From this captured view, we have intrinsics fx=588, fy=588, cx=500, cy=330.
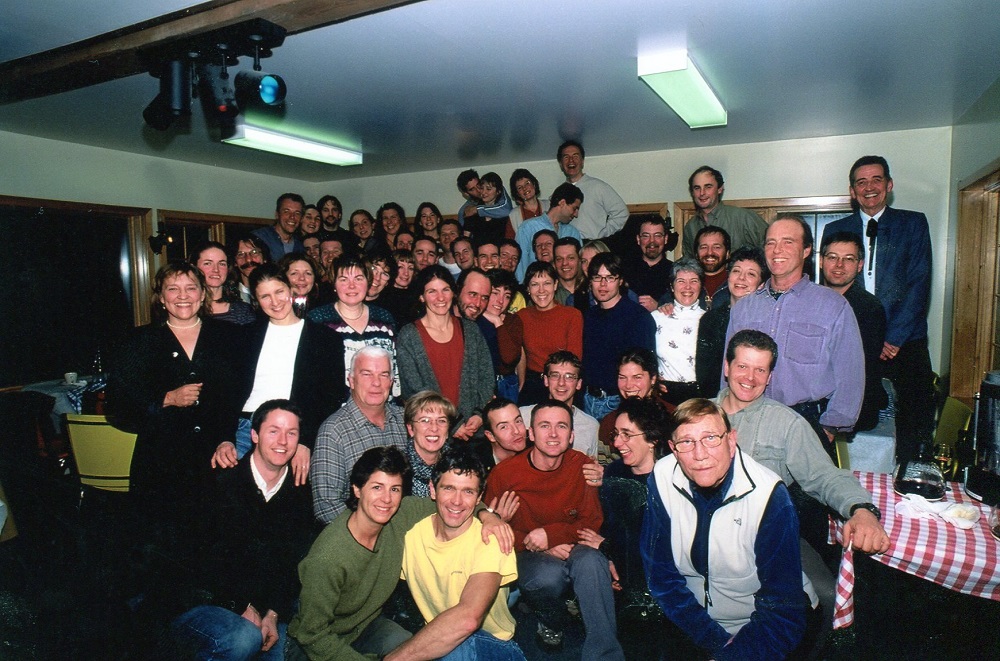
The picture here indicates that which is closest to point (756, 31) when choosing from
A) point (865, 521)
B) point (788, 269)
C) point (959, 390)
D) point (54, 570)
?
point (788, 269)

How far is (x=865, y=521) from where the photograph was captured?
1.97 m

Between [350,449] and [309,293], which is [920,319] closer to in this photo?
[350,449]

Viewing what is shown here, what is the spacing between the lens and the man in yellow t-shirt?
224 cm

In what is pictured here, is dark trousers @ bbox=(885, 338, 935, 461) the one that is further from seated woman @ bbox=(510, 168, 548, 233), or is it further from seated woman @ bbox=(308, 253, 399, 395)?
seated woman @ bbox=(308, 253, 399, 395)

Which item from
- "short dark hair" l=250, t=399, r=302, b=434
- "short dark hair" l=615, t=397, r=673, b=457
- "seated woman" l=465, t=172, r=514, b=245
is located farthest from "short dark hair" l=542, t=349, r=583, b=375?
"seated woman" l=465, t=172, r=514, b=245

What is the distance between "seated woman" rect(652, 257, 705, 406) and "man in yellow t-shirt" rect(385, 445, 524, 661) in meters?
1.54

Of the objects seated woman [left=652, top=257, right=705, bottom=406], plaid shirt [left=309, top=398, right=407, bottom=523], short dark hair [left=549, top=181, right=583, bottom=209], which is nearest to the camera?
plaid shirt [left=309, top=398, right=407, bottom=523]

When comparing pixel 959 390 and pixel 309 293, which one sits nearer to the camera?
pixel 309 293

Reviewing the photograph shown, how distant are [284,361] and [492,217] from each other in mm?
3135

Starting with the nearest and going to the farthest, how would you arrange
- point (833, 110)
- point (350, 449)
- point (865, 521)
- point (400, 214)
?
point (865, 521) → point (350, 449) → point (833, 110) → point (400, 214)

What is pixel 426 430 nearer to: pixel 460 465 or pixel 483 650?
pixel 460 465

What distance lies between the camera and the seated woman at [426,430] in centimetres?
281

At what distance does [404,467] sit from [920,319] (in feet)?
12.0

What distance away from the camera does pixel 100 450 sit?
11.0 feet
